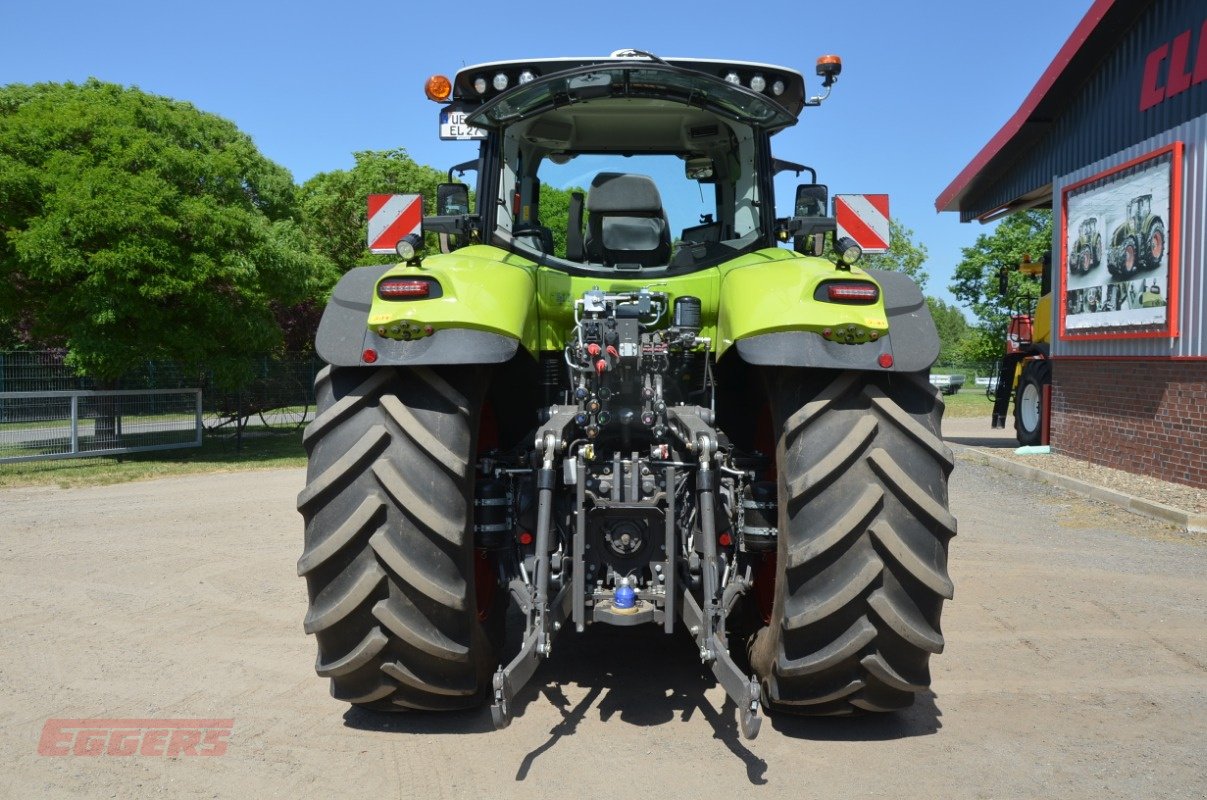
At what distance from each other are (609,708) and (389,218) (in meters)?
4.19

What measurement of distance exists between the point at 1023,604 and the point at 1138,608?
66cm

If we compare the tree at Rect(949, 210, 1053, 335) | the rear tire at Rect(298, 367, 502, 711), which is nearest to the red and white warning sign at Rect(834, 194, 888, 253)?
the rear tire at Rect(298, 367, 502, 711)

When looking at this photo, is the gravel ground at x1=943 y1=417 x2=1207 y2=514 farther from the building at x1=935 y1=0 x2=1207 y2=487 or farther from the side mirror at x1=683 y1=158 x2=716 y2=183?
the side mirror at x1=683 y1=158 x2=716 y2=183

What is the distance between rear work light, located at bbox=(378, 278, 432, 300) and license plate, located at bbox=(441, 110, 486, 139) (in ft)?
5.84

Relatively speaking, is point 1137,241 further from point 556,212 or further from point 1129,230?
point 556,212

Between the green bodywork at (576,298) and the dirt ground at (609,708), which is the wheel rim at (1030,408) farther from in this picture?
the green bodywork at (576,298)

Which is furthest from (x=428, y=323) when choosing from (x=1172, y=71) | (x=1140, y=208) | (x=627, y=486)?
(x=1172, y=71)

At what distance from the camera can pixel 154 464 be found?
565 inches

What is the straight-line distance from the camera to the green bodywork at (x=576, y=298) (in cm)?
342

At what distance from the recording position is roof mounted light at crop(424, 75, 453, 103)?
16.5 feet

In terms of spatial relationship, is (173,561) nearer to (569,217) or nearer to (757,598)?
(569,217)

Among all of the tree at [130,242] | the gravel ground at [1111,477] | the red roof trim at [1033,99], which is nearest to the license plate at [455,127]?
the gravel ground at [1111,477]

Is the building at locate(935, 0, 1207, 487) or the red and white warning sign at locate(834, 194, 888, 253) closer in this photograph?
the red and white warning sign at locate(834, 194, 888, 253)

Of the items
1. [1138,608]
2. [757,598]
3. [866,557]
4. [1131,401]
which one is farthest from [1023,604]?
[1131,401]
